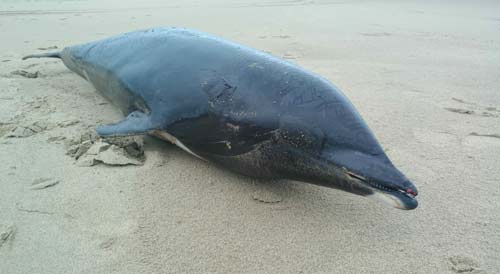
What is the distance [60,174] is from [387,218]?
1994mm

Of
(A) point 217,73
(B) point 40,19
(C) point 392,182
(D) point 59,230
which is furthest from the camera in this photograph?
(B) point 40,19

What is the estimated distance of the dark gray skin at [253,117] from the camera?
192 cm

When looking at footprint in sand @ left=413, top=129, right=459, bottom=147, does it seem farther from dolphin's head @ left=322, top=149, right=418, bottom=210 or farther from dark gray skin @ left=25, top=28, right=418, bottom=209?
dolphin's head @ left=322, top=149, right=418, bottom=210

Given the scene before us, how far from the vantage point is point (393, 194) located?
178 centimetres

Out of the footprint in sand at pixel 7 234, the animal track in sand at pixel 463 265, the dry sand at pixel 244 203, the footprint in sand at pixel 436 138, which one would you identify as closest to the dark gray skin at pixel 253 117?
the dry sand at pixel 244 203

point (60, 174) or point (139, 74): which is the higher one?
point (139, 74)

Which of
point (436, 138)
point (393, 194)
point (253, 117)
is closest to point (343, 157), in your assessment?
point (393, 194)

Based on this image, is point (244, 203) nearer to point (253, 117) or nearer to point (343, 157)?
point (253, 117)

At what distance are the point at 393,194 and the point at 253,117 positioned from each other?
0.83m

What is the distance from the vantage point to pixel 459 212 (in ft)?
7.11

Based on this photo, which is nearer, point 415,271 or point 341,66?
point 415,271

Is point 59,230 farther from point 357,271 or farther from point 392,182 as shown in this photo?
point 392,182

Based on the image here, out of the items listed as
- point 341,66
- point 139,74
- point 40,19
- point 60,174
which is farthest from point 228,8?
point 60,174

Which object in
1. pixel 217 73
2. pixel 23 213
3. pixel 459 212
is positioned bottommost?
pixel 23 213
